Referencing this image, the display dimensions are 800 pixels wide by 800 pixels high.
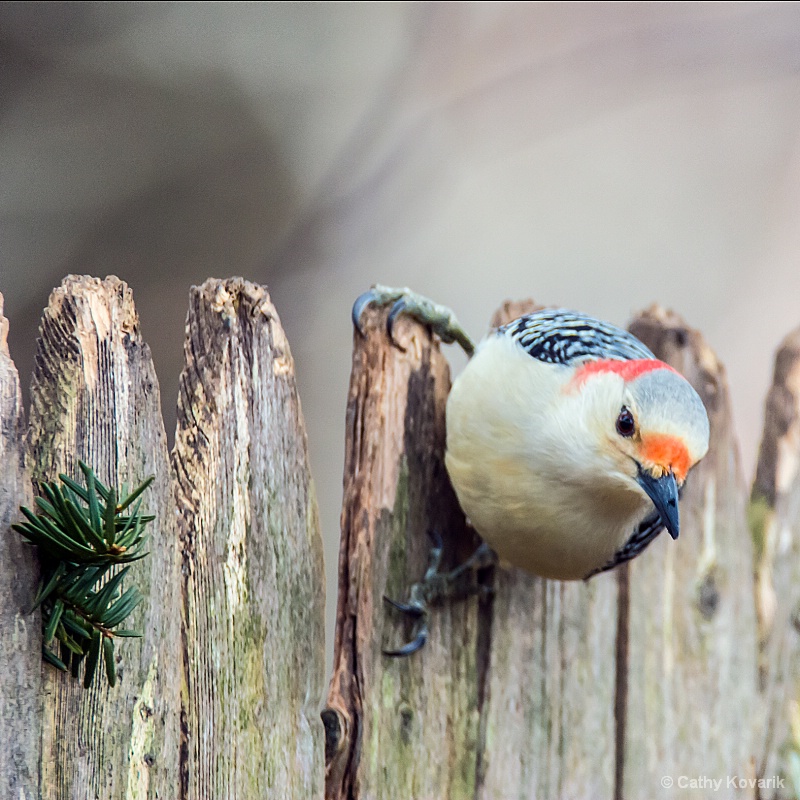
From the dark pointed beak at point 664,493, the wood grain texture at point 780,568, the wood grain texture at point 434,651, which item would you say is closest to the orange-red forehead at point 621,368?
the dark pointed beak at point 664,493

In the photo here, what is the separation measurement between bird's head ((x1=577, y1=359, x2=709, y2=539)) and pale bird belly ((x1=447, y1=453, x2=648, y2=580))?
73 mm

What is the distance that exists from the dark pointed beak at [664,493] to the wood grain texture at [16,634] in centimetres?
62

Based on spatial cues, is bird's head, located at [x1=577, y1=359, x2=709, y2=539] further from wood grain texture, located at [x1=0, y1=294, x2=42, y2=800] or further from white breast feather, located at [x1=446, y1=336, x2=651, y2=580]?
wood grain texture, located at [x1=0, y1=294, x2=42, y2=800]

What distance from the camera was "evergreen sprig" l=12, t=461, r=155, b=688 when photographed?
678mm

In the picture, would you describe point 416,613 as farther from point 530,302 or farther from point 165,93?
point 165,93

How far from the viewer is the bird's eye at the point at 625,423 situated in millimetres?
953

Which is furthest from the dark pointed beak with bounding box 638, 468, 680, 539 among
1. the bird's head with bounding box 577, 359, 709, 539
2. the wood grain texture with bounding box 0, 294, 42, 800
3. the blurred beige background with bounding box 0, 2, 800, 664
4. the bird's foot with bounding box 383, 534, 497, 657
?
the wood grain texture with bounding box 0, 294, 42, 800

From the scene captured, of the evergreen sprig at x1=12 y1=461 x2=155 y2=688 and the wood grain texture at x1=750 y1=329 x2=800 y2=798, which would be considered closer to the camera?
the evergreen sprig at x1=12 y1=461 x2=155 y2=688

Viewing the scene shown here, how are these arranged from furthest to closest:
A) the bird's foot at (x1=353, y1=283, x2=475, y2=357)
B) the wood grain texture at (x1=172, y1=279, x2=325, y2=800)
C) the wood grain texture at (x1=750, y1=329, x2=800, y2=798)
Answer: the wood grain texture at (x1=750, y1=329, x2=800, y2=798), the bird's foot at (x1=353, y1=283, x2=475, y2=357), the wood grain texture at (x1=172, y1=279, x2=325, y2=800)

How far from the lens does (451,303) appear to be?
149 cm

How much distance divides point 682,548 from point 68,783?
92 centimetres

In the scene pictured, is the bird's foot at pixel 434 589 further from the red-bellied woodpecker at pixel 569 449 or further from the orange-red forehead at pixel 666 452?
the orange-red forehead at pixel 666 452

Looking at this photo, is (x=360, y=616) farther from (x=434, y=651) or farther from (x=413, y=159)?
(x=413, y=159)

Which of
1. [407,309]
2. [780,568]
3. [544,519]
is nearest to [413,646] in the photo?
[544,519]
